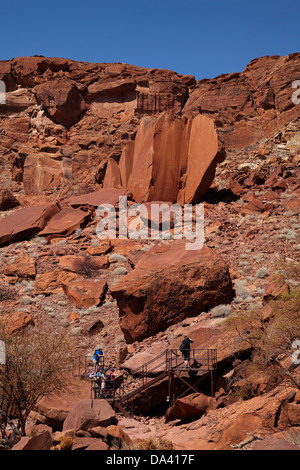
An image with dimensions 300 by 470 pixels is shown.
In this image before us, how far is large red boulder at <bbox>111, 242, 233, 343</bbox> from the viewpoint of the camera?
741 inches

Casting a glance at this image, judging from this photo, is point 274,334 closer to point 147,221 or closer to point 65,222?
point 147,221

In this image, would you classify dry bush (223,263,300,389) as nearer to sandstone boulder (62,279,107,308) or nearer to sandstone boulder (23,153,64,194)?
sandstone boulder (62,279,107,308)

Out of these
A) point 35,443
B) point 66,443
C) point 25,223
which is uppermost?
point 25,223

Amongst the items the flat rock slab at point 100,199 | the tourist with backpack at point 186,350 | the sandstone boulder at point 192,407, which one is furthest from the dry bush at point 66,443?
the flat rock slab at point 100,199

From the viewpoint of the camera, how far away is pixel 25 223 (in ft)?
103

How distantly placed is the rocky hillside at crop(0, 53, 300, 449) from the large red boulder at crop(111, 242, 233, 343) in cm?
6

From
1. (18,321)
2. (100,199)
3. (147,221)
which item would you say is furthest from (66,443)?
(100,199)

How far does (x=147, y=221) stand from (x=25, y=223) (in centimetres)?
901

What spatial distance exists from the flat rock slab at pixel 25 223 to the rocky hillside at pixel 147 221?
15cm

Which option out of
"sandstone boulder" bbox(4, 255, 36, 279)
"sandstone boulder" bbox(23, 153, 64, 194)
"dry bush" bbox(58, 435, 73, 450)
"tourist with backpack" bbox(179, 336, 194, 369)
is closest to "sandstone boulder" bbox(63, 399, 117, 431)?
"dry bush" bbox(58, 435, 73, 450)

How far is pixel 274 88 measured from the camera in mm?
47188
